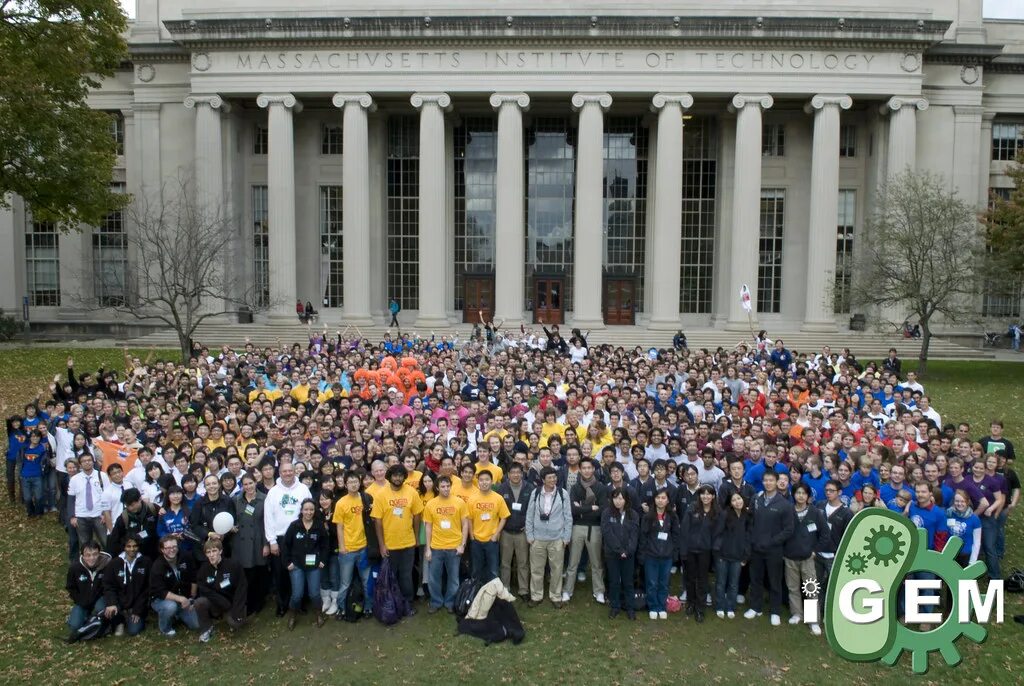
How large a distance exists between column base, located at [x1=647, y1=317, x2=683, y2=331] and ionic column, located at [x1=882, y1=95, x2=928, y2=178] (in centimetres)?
1295

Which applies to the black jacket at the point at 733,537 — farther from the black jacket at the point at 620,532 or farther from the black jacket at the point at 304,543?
the black jacket at the point at 304,543

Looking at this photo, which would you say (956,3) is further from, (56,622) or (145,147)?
(56,622)

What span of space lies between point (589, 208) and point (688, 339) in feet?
27.3

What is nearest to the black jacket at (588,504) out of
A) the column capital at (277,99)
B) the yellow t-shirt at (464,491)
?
the yellow t-shirt at (464,491)

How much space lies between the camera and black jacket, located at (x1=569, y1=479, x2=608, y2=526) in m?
9.91

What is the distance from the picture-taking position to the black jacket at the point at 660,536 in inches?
373

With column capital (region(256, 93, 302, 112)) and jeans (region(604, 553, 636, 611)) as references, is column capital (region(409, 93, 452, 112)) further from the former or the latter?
jeans (region(604, 553, 636, 611))

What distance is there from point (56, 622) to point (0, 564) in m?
2.72

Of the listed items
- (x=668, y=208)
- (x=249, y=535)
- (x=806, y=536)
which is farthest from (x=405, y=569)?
(x=668, y=208)

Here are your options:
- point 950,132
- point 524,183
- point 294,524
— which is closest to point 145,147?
point 524,183

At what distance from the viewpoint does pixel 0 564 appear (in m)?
11.3

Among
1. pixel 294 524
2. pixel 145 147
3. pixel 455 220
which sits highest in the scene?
pixel 145 147

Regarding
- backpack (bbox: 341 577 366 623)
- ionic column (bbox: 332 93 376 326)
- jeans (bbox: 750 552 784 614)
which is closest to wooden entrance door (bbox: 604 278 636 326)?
ionic column (bbox: 332 93 376 326)

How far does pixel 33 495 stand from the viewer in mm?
13227
